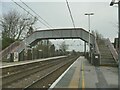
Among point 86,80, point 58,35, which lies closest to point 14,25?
point 58,35

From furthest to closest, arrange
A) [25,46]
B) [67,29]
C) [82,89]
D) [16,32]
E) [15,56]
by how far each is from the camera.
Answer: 1. [16,32]
2. [67,29]
3. [25,46]
4. [15,56]
5. [82,89]

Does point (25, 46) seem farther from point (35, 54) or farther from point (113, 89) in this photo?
point (113, 89)

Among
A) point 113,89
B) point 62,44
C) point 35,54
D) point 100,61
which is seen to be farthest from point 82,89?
point 62,44

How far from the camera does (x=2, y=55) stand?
5459 cm

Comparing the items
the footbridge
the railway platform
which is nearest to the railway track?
the railway platform

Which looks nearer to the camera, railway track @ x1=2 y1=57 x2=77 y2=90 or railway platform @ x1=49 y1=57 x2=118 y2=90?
railway platform @ x1=49 y1=57 x2=118 y2=90

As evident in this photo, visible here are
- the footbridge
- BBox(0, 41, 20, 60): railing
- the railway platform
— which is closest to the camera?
the railway platform

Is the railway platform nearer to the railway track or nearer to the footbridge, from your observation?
the railway track

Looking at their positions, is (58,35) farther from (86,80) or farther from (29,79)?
(86,80)

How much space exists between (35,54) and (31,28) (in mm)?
7530

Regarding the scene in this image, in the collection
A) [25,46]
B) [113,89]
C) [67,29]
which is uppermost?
[67,29]

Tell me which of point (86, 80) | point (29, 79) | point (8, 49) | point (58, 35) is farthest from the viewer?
point (58, 35)

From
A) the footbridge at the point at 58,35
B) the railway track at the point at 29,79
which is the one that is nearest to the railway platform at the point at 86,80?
the railway track at the point at 29,79

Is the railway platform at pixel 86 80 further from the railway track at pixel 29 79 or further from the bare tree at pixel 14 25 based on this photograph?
the bare tree at pixel 14 25
